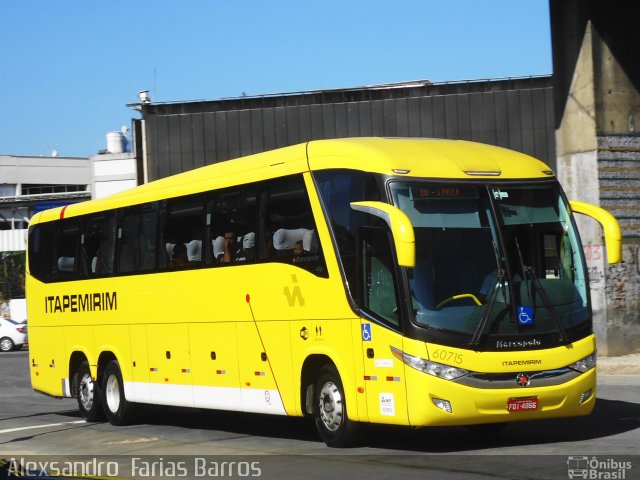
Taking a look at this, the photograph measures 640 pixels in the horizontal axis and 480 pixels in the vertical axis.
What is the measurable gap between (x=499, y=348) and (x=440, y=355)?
0.62m

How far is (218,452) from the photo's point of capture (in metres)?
13.4

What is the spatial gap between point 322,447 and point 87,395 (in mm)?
6877

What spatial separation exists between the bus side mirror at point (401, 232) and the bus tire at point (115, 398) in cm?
772

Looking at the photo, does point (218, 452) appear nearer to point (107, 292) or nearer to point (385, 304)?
point (385, 304)

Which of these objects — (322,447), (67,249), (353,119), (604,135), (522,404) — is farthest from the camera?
(353,119)

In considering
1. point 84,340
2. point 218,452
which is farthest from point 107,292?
point 218,452

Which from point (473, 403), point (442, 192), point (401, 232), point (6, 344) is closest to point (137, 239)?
point (442, 192)

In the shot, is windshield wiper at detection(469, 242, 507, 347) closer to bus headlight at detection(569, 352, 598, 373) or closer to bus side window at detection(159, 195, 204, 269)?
bus headlight at detection(569, 352, 598, 373)

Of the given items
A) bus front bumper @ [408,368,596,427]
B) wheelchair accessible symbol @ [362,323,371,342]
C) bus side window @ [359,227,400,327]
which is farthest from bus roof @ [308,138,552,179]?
bus front bumper @ [408,368,596,427]

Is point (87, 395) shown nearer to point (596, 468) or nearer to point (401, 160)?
point (401, 160)

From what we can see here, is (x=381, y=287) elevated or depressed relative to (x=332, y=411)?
elevated

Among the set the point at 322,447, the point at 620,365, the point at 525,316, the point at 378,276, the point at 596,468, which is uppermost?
the point at 378,276

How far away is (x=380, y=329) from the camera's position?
1216 cm

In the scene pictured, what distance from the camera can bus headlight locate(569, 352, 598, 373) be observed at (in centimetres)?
1227
